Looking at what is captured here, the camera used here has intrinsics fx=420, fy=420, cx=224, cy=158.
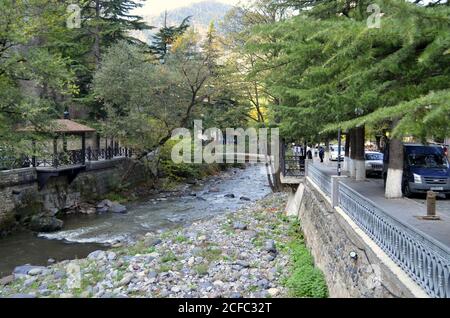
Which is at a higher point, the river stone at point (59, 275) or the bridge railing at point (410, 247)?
the bridge railing at point (410, 247)

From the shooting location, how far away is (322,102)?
30.1 ft

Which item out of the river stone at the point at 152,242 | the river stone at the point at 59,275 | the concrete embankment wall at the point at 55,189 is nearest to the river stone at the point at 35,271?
the river stone at the point at 59,275

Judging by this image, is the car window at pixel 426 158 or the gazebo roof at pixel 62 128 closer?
the car window at pixel 426 158

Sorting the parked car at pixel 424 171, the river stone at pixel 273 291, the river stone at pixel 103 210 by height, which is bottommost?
the river stone at pixel 103 210

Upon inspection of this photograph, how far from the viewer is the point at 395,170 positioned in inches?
556

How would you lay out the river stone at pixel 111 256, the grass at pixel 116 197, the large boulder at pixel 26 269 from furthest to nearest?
the grass at pixel 116 197 → the river stone at pixel 111 256 → the large boulder at pixel 26 269

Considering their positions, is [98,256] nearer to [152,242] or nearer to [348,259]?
[152,242]

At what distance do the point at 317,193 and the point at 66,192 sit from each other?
15.9 metres

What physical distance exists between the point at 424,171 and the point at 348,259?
7.76m

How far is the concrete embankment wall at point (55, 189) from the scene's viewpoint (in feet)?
66.0

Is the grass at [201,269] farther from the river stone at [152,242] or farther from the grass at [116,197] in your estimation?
the grass at [116,197]

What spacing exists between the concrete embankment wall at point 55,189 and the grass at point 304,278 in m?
13.7

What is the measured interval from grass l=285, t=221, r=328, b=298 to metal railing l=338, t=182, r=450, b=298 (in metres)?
2.32
